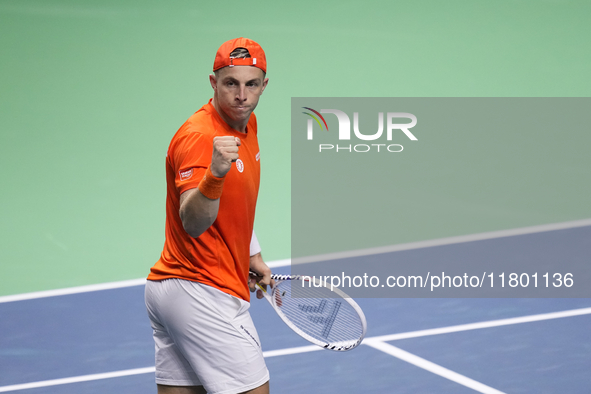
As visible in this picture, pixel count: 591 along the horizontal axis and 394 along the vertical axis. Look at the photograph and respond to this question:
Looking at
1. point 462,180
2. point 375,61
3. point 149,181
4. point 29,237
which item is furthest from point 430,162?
point 29,237

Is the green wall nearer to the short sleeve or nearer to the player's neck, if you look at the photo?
the player's neck

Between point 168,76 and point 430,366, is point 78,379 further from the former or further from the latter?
point 168,76

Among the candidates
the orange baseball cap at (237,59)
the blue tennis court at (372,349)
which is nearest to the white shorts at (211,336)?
the orange baseball cap at (237,59)

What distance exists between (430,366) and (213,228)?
2.33 m

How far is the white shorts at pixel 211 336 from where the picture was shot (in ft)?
8.49

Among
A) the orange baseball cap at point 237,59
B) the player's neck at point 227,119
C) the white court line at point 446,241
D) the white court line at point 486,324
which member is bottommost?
the white court line at point 486,324

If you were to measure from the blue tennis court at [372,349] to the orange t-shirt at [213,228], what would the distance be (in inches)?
67.9

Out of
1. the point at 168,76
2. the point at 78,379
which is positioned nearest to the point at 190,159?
the point at 78,379

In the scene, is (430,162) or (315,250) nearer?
(315,250)

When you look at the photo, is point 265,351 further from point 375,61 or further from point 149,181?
point 375,61

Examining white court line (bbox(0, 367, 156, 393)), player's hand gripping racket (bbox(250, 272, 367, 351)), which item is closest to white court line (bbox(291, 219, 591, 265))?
white court line (bbox(0, 367, 156, 393))

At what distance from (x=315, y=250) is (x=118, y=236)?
74.6 inches

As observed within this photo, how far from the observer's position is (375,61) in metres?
8.80

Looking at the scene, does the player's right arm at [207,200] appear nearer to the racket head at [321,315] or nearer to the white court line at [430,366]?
the racket head at [321,315]
